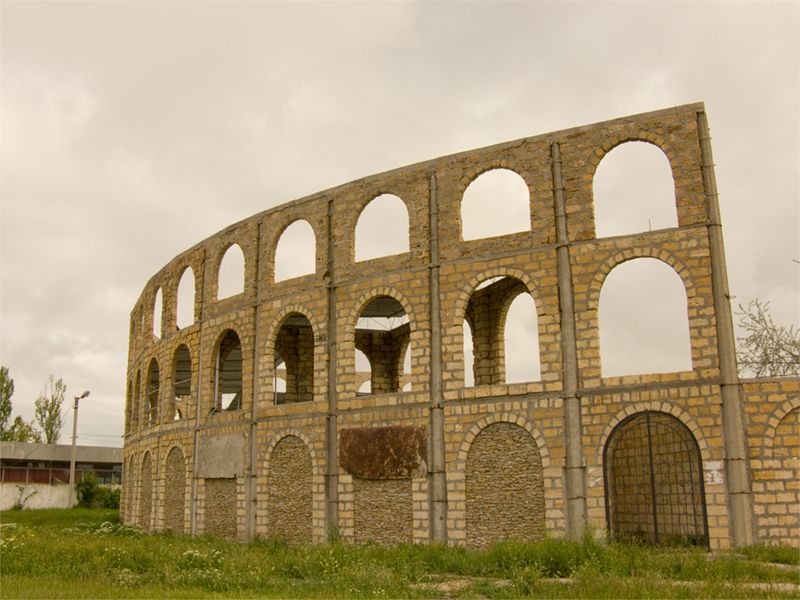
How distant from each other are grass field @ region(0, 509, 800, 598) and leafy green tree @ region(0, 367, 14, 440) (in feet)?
128

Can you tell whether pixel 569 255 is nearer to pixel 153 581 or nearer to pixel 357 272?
pixel 357 272

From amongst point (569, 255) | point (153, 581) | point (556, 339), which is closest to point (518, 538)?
point (556, 339)

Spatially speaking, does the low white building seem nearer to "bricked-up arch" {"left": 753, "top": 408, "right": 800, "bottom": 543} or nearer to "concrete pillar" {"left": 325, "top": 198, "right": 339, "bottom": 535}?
"concrete pillar" {"left": 325, "top": 198, "right": 339, "bottom": 535}

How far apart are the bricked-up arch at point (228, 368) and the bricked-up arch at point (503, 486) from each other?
8110 millimetres

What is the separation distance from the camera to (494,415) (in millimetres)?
15703

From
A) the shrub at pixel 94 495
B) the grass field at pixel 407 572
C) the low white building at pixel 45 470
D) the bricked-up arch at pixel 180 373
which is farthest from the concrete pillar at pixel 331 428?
the low white building at pixel 45 470

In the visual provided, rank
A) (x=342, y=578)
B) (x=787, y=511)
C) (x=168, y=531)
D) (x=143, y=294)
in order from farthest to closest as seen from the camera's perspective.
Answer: (x=143, y=294)
(x=168, y=531)
(x=787, y=511)
(x=342, y=578)

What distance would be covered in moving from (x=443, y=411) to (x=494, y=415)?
1.13 meters

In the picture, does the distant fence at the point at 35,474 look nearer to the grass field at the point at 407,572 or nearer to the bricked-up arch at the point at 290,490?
the bricked-up arch at the point at 290,490

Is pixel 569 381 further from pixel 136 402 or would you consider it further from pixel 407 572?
pixel 136 402

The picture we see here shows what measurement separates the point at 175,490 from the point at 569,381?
12328 mm

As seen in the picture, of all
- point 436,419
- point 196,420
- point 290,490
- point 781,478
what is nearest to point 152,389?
point 196,420

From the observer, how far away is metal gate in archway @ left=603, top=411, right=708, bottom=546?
1477 centimetres

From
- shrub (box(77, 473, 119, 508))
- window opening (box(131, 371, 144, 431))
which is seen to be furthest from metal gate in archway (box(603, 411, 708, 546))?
shrub (box(77, 473, 119, 508))
